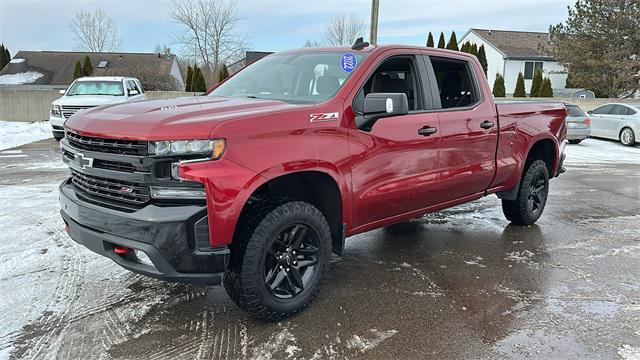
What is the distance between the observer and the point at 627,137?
17234 mm

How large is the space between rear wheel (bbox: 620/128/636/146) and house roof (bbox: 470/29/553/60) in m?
23.1

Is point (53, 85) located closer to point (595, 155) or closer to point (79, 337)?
point (595, 155)

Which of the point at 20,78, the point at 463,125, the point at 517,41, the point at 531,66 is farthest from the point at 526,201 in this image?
the point at 20,78

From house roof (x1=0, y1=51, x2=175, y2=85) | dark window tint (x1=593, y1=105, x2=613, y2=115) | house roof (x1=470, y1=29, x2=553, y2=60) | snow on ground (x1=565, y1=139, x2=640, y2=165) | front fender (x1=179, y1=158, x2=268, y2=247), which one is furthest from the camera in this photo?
house roof (x1=0, y1=51, x2=175, y2=85)

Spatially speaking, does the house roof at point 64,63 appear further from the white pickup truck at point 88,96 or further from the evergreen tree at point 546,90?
the evergreen tree at point 546,90

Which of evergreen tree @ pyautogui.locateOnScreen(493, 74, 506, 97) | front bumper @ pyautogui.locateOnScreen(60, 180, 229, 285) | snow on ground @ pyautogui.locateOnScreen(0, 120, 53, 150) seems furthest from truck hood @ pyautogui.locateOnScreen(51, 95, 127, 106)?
evergreen tree @ pyautogui.locateOnScreen(493, 74, 506, 97)

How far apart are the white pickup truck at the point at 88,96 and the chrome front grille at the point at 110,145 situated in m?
10.7

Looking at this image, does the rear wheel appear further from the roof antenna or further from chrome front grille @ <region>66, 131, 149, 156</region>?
chrome front grille @ <region>66, 131, 149, 156</region>

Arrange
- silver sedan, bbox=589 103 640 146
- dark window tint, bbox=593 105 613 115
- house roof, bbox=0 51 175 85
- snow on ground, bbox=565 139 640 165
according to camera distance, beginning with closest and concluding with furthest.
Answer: snow on ground, bbox=565 139 640 165
silver sedan, bbox=589 103 640 146
dark window tint, bbox=593 105 613 115
house roof, bbox=0 51 175 85

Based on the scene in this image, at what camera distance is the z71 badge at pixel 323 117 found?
3512 mm

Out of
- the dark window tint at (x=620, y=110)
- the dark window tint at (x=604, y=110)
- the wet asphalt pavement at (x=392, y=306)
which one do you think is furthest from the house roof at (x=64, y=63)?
the wet asphalt pavement at (x=392, y=306)

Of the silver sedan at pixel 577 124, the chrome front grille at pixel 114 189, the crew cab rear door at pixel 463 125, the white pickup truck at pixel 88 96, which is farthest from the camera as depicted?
the silver sedan at pixel 577 124

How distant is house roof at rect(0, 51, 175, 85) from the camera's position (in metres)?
43.4

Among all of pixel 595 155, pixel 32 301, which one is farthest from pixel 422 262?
pixel 595 155
